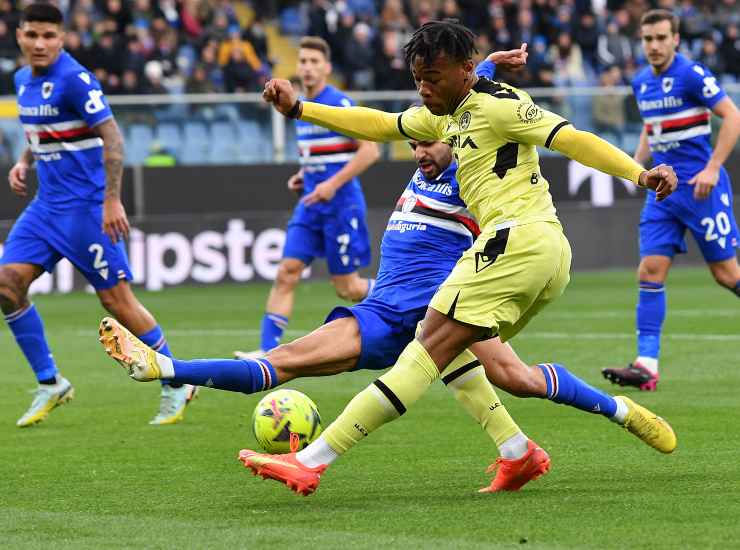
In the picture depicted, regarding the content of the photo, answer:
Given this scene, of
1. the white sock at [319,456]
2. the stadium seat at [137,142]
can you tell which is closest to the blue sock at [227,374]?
the white sock at [319,456]

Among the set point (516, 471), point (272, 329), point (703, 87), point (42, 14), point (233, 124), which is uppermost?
point (42, 14)

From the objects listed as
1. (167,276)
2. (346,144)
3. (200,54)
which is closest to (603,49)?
(200,54)

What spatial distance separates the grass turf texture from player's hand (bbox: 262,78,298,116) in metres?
1.69

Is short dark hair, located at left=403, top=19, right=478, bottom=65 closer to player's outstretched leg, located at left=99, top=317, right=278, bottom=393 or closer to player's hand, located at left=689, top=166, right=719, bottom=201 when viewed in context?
player's outstretched leg, located at left=99, top=317, right=278, bottom=393

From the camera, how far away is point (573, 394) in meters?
6.78

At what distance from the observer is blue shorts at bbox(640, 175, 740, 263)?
33.9ft

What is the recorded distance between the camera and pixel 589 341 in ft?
43.0

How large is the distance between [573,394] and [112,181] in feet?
10.9

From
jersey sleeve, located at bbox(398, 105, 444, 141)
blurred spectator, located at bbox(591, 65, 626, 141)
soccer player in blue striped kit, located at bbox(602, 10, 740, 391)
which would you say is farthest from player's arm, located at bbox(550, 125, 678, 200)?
blurred spectator, located at bbox(591, 65, 626, 141)

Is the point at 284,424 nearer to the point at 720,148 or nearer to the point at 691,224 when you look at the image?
the point at 691,224

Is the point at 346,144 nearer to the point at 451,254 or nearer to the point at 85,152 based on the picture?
the point at 85,152

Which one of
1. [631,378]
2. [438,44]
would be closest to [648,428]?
[438,44]

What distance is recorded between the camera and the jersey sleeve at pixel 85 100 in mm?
8852

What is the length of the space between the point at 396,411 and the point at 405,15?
21098 mm
